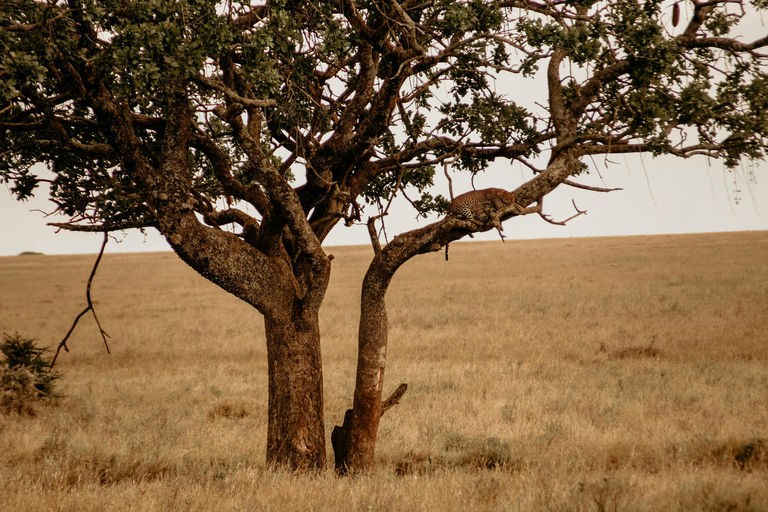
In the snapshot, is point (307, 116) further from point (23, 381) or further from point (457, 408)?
point (23, 381)

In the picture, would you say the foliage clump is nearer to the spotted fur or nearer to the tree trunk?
the tree trunk

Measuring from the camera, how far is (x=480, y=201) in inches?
289

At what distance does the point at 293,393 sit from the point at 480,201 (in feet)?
11.4

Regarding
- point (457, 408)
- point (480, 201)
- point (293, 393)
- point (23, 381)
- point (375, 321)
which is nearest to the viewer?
point (480, 201)

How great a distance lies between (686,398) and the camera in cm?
1188

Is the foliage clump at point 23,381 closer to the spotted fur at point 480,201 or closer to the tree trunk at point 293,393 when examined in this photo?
the tree trunk at point 293,393

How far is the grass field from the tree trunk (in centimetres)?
42

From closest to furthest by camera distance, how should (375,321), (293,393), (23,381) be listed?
(293,393) < (375,321) < (23,381)

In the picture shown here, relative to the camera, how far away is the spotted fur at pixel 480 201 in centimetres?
728

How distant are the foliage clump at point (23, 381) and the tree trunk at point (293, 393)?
24.1 ft

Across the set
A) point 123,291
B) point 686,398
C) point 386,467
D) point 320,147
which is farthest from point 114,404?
point 123,291

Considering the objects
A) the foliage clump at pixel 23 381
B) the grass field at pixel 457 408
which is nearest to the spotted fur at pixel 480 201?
the grass field at pixel 457 408

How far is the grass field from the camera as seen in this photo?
659 centimetres

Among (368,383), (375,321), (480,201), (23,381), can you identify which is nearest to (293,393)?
(368,383)
